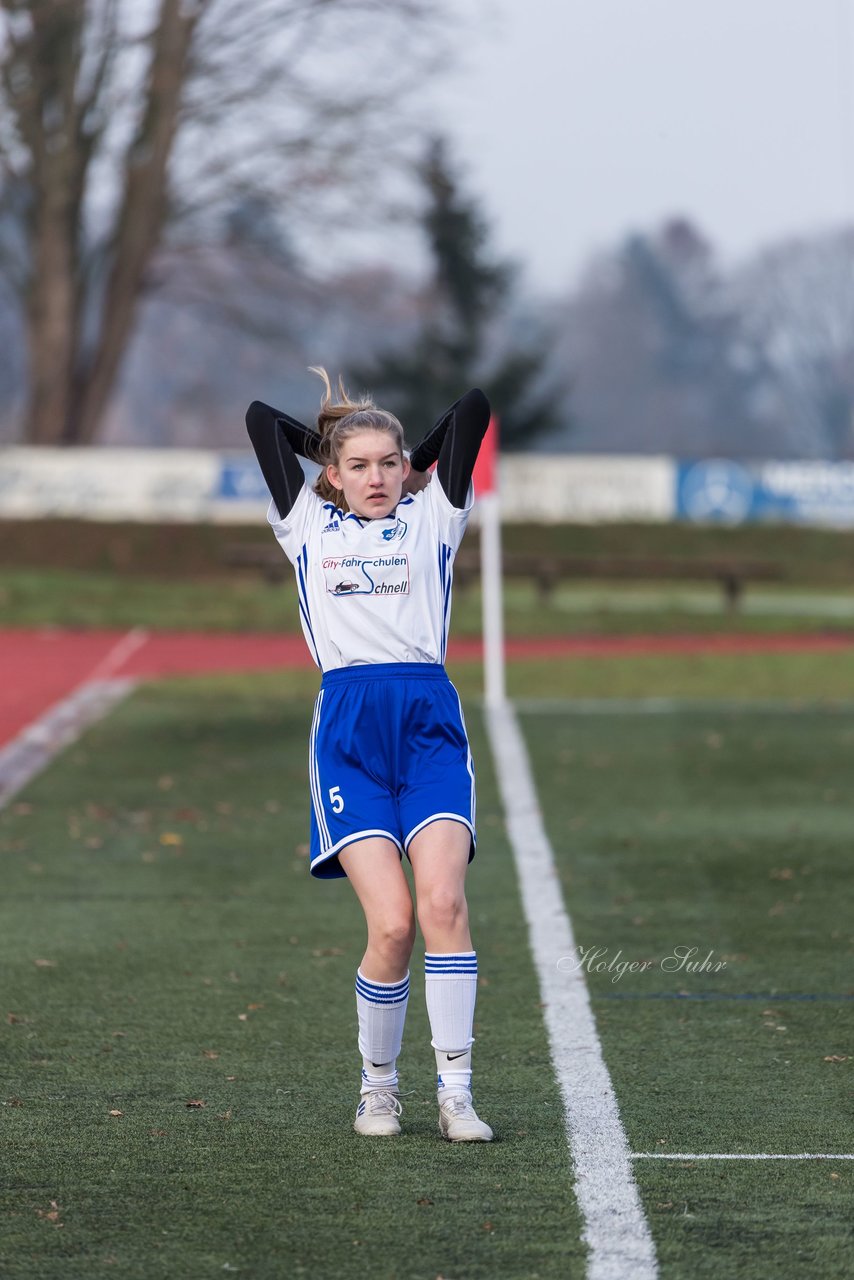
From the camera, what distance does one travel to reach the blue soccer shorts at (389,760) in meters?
4.64

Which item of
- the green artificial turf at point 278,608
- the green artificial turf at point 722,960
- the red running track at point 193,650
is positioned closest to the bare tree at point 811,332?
the green artificial turf at point 278,608

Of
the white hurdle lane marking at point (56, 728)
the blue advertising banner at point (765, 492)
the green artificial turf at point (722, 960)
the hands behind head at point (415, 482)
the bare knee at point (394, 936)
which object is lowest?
the blue advertising banner at point (765, 492)

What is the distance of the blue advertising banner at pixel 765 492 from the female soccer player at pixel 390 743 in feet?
109

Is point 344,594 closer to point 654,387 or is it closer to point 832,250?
point 832,250

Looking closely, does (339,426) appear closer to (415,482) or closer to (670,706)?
(415,482)

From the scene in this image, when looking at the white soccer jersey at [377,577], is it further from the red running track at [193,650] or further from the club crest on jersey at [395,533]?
the red running track at [193,650]

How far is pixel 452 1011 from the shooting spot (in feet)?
15.1

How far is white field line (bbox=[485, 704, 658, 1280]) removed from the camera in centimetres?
383

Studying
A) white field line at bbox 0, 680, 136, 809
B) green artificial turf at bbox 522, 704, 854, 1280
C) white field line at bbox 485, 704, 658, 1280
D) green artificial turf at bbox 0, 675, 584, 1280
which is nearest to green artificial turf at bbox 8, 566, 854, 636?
white field line at bbox 0, 680, 136, 809

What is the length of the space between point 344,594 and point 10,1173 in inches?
61.3

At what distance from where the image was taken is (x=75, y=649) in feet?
72.8

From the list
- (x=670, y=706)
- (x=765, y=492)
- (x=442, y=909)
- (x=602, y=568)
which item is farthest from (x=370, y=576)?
(x=765, y=492)

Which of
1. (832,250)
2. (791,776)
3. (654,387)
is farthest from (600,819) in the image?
(654,387)
